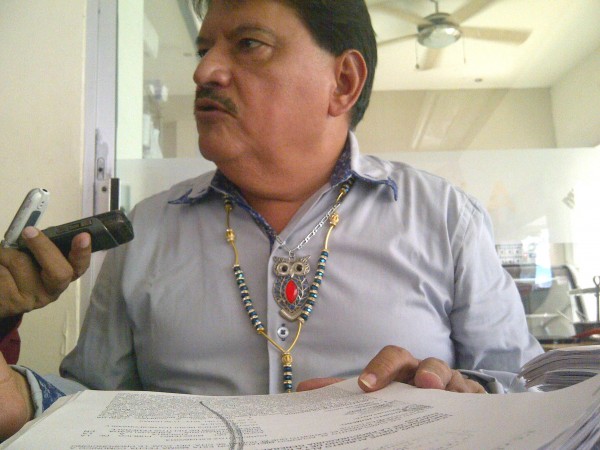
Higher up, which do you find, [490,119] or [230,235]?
[490,119]

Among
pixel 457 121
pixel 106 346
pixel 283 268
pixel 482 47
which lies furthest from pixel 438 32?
pixel 106 346

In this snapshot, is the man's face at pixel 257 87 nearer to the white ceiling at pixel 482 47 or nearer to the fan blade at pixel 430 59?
the white ceiling at pixel 482 47

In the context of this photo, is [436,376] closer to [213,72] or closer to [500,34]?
[213,72]

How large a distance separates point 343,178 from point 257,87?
8.5 inches

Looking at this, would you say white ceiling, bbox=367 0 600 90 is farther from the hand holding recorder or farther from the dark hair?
the hand holding recorder

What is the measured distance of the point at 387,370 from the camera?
1.67ft

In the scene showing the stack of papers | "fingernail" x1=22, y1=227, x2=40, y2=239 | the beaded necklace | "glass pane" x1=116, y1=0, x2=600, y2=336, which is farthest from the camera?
"glass pane" x1=116, y1=0, x2=600, y2=336

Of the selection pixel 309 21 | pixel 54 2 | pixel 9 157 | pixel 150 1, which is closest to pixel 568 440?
pixel 309 21

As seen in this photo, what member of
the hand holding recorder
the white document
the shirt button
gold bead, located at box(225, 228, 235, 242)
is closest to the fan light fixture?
gold bead, located at box(225, 228, 235, 242)

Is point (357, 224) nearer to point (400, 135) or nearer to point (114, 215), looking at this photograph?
point (114, 215)

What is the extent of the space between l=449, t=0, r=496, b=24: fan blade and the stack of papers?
138cm

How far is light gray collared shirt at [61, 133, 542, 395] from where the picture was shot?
2.54 feet

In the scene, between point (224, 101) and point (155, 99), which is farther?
point (155, 99)

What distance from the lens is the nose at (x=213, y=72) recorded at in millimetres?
868
